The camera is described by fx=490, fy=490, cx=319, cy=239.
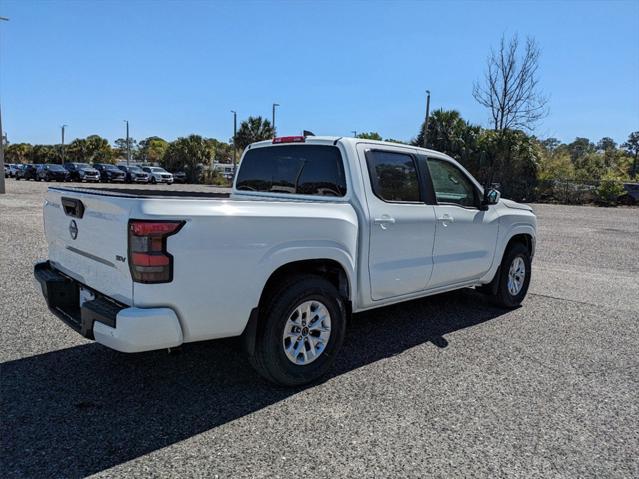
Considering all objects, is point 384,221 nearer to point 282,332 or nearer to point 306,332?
point 306,332

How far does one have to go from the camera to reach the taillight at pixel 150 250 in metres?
2.84

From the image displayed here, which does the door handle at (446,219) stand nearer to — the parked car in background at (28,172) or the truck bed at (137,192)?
the truck bed at (137,192)

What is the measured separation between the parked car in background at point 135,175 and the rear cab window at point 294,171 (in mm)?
37994

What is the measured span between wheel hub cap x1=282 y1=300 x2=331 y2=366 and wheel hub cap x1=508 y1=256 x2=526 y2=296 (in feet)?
10.4

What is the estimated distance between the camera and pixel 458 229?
16.5 feet

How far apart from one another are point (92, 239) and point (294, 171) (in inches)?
75.9

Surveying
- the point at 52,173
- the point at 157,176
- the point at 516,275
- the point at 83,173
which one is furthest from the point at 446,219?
the point at 52,173

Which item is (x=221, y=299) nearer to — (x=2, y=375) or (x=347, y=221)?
(x=347, y=221)

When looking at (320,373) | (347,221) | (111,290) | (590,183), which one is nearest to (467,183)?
(347,221)

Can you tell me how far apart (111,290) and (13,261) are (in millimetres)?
5893

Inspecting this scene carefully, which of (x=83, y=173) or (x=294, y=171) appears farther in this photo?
(x=83, y=173)

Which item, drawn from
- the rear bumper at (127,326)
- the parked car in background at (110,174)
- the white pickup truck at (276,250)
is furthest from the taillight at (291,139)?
the parked car in background at (110,174)

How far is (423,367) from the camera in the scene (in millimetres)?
4137

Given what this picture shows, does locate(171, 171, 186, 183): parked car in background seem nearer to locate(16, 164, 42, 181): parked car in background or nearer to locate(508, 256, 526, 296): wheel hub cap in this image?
locate(16, 164, 42, 181): parked car in background
